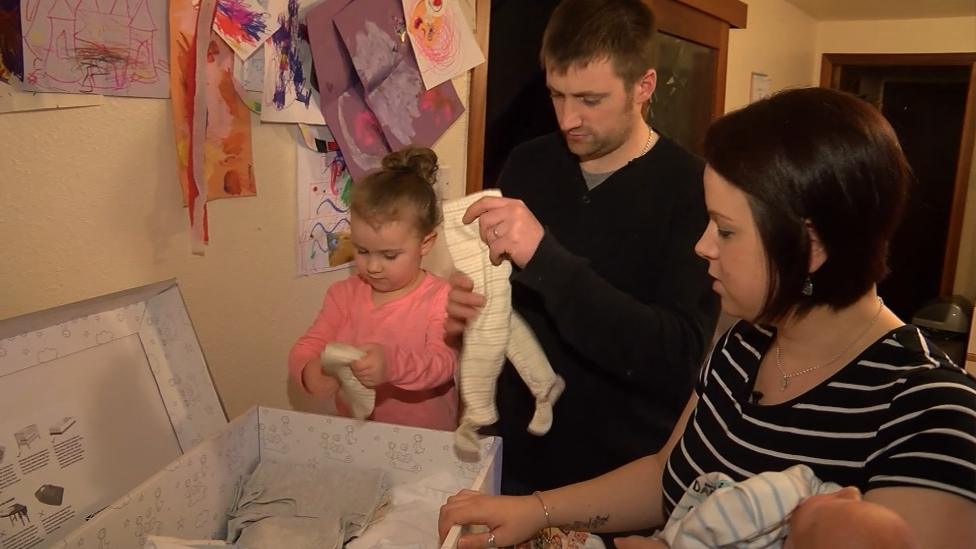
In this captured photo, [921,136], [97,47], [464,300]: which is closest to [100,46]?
[97,47]

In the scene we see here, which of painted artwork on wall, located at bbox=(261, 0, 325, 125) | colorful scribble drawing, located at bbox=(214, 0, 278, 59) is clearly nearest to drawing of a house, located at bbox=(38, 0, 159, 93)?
colorful scribble drawing, located at bbox=(214, 0, 278, 59)

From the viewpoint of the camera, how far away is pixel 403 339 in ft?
4.37

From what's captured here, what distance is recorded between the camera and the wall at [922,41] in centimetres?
436

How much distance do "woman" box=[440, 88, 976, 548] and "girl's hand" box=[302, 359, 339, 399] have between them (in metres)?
0.43

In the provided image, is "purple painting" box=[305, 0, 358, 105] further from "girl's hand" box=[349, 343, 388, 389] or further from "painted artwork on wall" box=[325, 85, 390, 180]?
"girl's hand" box=[349, 343, 388, 389]

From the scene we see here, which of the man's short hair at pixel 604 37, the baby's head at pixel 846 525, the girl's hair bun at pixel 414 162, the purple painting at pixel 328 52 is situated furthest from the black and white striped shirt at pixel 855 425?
the purple painting at pixel 328 52

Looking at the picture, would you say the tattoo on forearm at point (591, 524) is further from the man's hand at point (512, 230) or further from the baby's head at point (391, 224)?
the baby's head at point (391, 224)

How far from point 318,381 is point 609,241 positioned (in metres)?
0.53

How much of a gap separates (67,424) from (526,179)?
0.81 metres

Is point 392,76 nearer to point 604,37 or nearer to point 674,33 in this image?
point 604,37

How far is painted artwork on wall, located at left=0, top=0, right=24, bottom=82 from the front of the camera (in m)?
0.98

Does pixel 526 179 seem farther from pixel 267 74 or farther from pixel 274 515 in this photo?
pixel 274 515

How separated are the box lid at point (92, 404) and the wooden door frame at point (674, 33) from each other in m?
1.00

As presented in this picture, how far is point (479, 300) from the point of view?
3.64 ft
